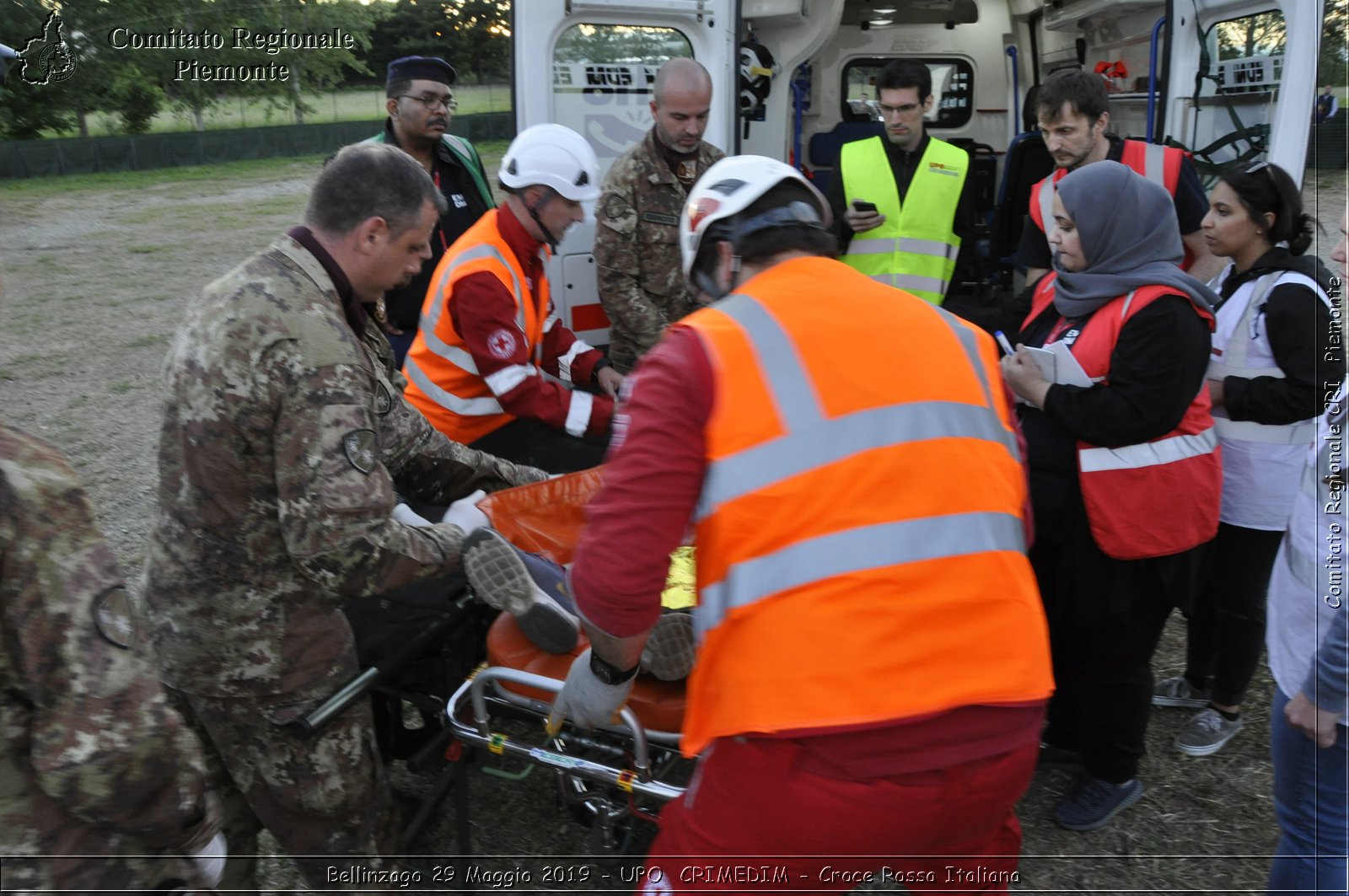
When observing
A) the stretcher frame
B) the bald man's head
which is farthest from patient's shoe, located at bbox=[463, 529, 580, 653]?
the bald man's head

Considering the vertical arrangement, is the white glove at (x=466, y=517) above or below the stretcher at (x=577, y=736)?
above

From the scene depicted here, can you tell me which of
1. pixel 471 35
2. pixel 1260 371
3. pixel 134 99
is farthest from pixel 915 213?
pixel 134 99

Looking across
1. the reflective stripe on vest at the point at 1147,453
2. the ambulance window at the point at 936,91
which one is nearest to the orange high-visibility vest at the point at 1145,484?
the reflective stripe on vest at the point at 1147,453

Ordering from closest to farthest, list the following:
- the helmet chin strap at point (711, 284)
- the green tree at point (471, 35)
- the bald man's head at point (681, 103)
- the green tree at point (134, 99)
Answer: the helmet chin strap at point (711, 284), the bald man's head at point (681, 103), the green tree at point (471, 35), the green tree at point (134, 99)

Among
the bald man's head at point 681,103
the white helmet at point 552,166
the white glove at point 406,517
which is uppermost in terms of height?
the bald man's head at point 681,103

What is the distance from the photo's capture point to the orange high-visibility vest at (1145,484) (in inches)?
102

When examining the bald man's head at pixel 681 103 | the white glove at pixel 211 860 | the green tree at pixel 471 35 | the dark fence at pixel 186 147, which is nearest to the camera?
the white glove at pixel 211 860

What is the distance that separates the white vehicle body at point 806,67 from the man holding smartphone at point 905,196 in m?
0.78

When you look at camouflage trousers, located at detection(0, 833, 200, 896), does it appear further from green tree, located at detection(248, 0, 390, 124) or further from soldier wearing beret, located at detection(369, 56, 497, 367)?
green tree, located at detection(248, 0, 390, 124)

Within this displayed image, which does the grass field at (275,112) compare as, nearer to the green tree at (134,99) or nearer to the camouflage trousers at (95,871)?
the green tree at (134,99)

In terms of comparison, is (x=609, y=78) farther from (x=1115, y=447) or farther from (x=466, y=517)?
(x=1115, y=447)

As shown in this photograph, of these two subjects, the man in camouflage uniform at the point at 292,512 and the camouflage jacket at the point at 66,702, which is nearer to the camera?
the camouflage jacket at the point at 66,702

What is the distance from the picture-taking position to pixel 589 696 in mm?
1803

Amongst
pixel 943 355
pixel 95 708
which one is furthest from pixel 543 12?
pixel 95 708
